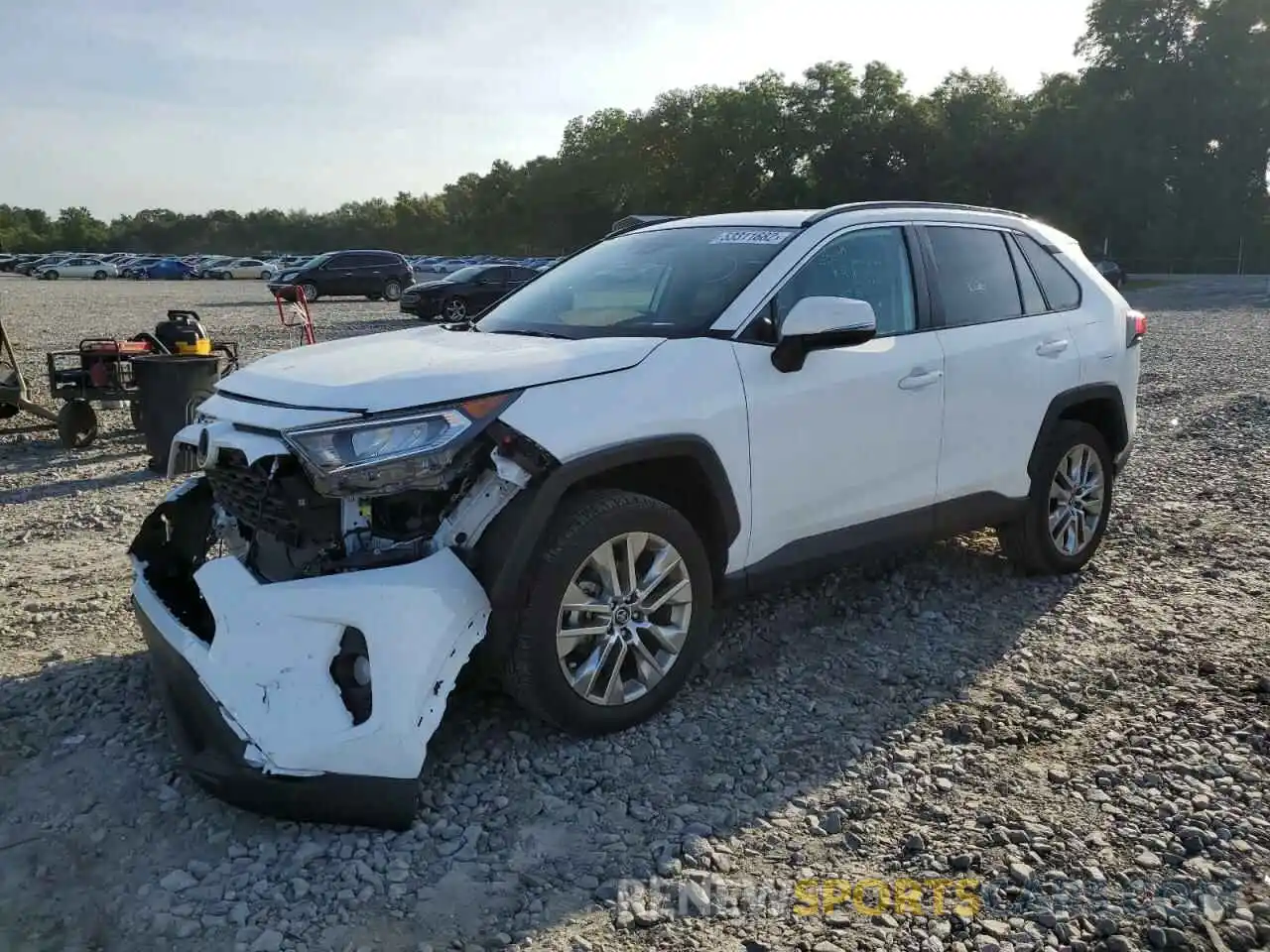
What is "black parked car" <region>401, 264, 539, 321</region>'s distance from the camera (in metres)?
24.3

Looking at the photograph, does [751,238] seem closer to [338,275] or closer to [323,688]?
[323,688]

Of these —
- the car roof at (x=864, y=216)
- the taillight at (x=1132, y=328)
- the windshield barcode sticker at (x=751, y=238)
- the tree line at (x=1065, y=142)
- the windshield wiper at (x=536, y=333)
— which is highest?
the tree line at (x=1065, y=142)

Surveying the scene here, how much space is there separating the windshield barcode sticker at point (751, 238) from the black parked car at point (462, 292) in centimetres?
1983

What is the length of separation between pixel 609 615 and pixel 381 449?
3.09 ft

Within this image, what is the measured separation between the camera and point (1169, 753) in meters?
3.63

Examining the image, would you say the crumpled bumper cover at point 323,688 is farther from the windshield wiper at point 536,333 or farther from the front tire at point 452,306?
the front tire at point 452,306

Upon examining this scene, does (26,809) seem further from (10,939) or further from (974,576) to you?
(974,576)

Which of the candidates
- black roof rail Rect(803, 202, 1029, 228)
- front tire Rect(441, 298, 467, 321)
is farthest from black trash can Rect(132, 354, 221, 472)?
front tire Rect(441, 298, 467, 321)

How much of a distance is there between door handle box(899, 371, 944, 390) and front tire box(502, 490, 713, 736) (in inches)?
48.3

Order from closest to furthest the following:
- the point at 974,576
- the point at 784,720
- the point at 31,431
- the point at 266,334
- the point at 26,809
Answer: the point at 26,809 → the point at 784,720 → the point at 974,576 → the point at 31,431 → the point at 266,334

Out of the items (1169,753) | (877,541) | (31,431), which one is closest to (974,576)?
(877,541)

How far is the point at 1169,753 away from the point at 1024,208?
192ft

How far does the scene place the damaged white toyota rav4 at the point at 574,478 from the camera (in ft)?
10.0

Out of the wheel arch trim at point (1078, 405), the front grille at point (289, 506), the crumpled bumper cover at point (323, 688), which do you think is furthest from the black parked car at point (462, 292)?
the crumpled bumper cover at point (323, 688)
